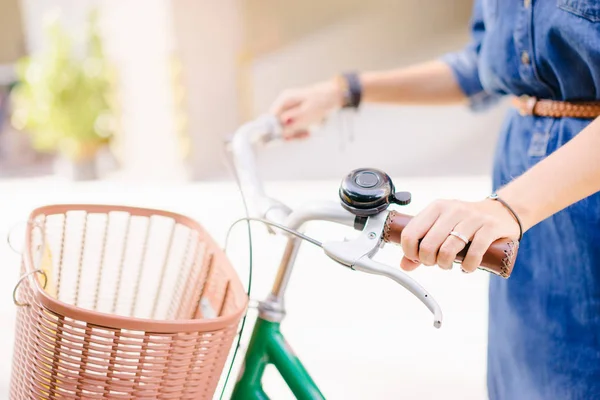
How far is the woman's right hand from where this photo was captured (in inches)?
42.9

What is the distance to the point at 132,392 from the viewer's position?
71 centimetres

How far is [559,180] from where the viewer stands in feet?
2.27

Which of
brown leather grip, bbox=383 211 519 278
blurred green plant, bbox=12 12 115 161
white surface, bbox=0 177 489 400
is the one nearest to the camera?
brown leather grip, bbox=383 211 519 278

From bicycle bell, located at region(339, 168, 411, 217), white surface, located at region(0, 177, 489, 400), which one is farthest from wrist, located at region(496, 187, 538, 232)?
white surface, located at region(0, 177, 489, 400)

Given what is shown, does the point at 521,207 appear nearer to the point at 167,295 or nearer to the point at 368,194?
the point at 368,194

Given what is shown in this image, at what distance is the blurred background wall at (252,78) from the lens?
188 inches

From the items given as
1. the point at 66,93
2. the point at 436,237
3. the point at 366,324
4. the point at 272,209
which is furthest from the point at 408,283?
the point at 66,93

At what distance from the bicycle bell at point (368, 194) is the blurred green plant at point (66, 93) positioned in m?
4.51

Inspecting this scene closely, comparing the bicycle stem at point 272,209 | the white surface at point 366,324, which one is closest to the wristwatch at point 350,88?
the bicycle stem at point 272,209

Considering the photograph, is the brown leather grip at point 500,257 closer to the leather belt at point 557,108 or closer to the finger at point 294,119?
the leather belt at point 557,108

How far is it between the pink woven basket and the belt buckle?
19.9 inches

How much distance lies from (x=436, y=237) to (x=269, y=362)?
369 mm

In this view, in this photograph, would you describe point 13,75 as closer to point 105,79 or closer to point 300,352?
point 105,79

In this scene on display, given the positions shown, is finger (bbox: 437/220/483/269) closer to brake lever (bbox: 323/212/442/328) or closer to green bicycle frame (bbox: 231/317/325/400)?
brake lever (bbox: 323/212/442/328)
